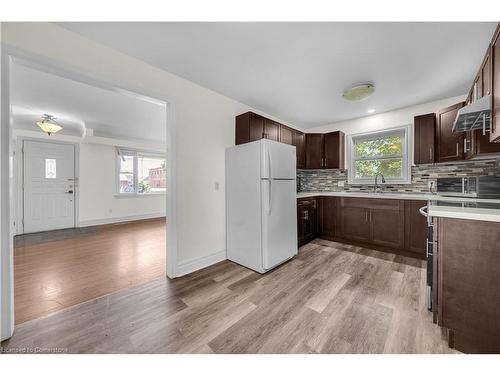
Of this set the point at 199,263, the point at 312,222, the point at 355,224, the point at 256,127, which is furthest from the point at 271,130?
the point at 199,263

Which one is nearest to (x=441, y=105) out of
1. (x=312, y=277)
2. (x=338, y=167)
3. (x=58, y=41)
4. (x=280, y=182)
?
(x=338, y=167)

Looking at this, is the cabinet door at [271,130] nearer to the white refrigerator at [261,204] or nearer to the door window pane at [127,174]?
the white refrigerator at [261,204]

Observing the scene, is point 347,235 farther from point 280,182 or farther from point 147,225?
point 147,225

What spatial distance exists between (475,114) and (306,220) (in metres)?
2.27

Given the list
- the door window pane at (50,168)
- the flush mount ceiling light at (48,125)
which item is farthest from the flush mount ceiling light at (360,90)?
the door window pane at (50,168)

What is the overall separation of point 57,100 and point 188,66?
2.52 m

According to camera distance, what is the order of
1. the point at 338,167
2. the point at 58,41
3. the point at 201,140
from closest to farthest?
the point at 58,41
the point at 201,140
the point at 338,167

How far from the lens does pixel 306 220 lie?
130 inches

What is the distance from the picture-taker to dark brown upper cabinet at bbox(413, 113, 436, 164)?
2746 mm

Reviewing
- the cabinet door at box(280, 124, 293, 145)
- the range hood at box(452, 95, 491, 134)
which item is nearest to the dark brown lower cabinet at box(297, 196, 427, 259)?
the cabinet door at box(280, 124, 293, 145)

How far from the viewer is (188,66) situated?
2090mm

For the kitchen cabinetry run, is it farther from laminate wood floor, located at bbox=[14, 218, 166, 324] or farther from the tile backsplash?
laminate wood floor, located at bbox=[14, 218, 166, 324]

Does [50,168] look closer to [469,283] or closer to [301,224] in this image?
[301,224]

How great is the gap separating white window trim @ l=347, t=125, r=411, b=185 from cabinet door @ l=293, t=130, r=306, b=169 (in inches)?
34.2
